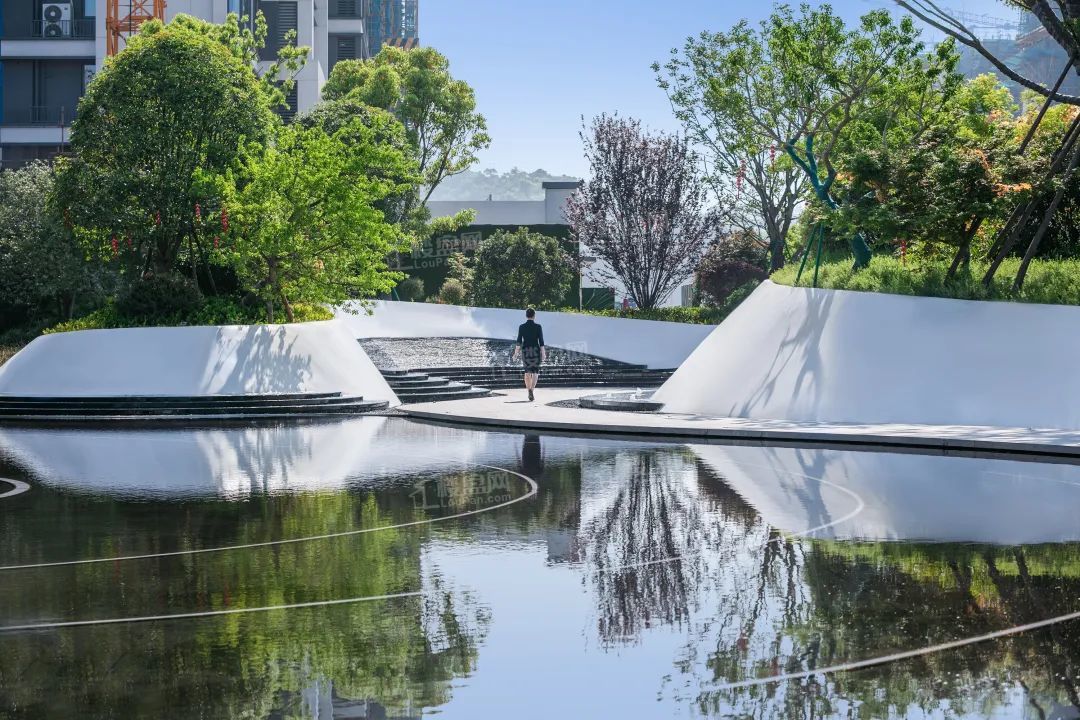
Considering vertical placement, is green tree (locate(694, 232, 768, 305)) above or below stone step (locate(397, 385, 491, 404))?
above

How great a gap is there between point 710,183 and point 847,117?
16.7m

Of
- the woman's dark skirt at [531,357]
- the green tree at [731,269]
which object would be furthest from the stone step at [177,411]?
the green tree at [731,269]

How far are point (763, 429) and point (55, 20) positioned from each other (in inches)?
2148

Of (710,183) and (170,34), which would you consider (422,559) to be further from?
(710,183)

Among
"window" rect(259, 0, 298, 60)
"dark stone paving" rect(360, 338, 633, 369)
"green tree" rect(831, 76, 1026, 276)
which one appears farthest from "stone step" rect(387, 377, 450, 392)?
"window" rect(259, 0, 298, 60)

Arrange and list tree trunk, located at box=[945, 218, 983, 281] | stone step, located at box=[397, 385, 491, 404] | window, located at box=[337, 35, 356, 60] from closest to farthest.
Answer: tree trunk, located at box=[945, 218, 983, 281], stone step, located at box=[397, 385, 491, 404], window, located at box=[337, 35, 356, 60]

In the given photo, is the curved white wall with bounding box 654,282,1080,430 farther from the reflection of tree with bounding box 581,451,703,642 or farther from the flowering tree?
the flowering tree

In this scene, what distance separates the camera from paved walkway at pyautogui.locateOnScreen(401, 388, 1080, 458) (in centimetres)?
1661

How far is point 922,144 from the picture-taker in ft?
76.2

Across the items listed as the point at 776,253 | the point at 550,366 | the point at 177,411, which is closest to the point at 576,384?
the point at 550,366

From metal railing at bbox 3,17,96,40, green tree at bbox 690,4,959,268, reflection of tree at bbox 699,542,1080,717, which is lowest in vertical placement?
reflection of tree at bbox 699,542,1080,717

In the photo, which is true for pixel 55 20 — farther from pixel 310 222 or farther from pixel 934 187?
Result: pixel 934 187

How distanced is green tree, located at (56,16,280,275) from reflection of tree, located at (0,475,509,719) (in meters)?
19.4

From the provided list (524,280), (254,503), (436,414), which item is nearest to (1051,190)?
(436,414)
